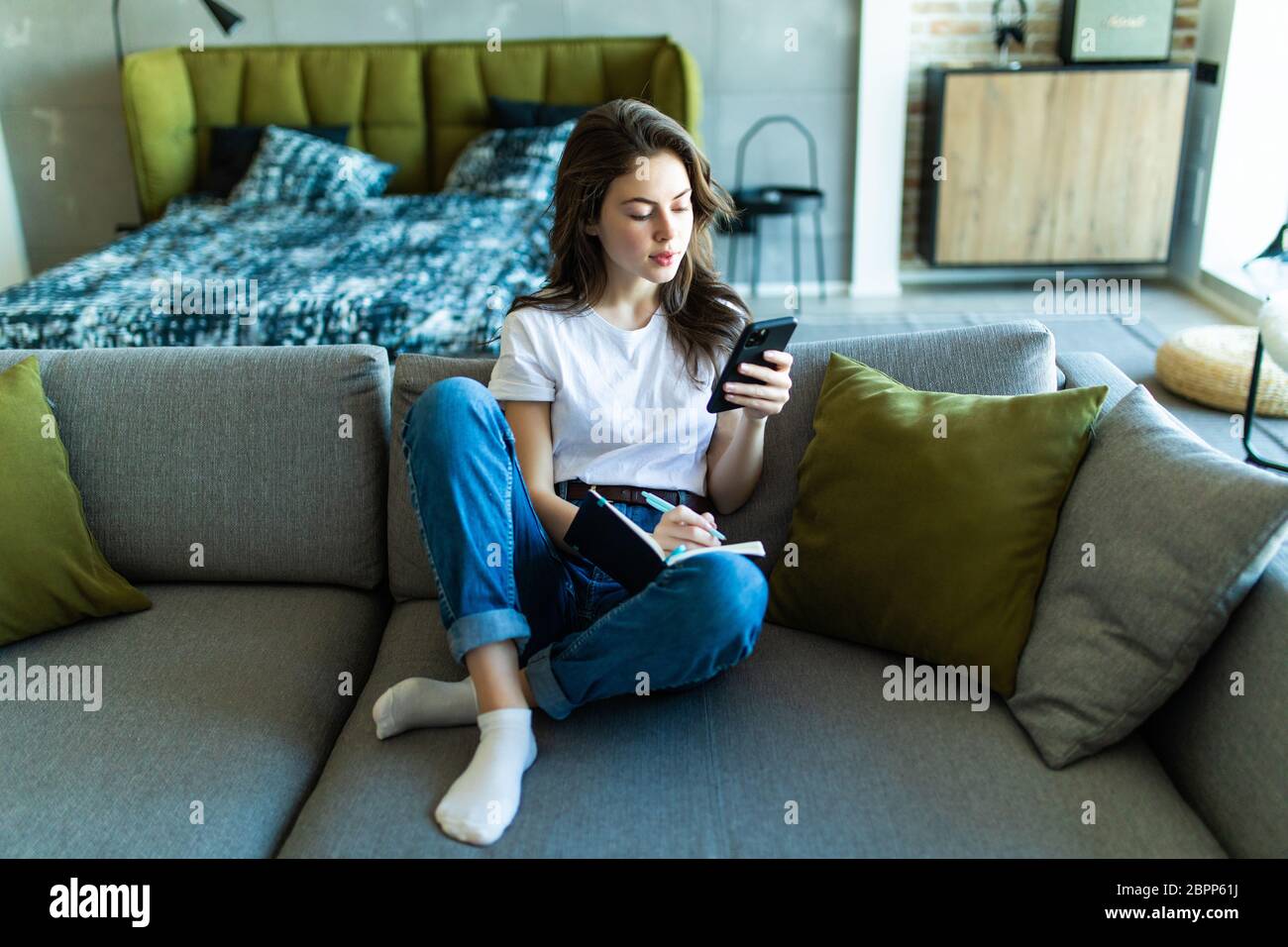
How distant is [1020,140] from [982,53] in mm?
441

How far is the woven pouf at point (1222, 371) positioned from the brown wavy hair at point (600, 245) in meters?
2.11

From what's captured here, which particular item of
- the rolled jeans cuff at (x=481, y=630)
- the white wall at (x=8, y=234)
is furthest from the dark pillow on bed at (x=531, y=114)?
the rolled jeans cuff at (x=481, y=630)

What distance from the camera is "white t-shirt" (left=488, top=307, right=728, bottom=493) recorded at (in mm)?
1581

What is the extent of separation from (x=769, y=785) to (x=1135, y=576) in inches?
18.5

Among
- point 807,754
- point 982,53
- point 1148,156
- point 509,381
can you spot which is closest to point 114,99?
point 982,53

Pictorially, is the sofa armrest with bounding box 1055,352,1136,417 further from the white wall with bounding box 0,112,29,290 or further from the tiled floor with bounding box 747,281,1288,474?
the white wall with bounding box 0,112,29,290

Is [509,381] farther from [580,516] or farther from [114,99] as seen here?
[114,99]


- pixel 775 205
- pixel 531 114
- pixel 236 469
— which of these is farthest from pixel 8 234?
pixel 236 469

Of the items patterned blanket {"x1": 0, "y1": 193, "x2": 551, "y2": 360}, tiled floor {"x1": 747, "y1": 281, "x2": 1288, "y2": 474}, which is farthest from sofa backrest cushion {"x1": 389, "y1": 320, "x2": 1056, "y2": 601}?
tiled floor {"x1": 747, "y1": 281, "x2": 1288, "y2": 474}

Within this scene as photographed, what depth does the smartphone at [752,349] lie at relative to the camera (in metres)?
1.41

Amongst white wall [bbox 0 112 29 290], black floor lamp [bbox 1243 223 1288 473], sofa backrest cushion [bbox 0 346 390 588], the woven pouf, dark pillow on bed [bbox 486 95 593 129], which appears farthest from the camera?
white wall [bbox 0 112 29 290]

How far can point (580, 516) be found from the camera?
142 cm

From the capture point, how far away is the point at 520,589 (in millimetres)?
1426

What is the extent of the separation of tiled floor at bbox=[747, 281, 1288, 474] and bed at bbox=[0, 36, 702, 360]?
0.91m
